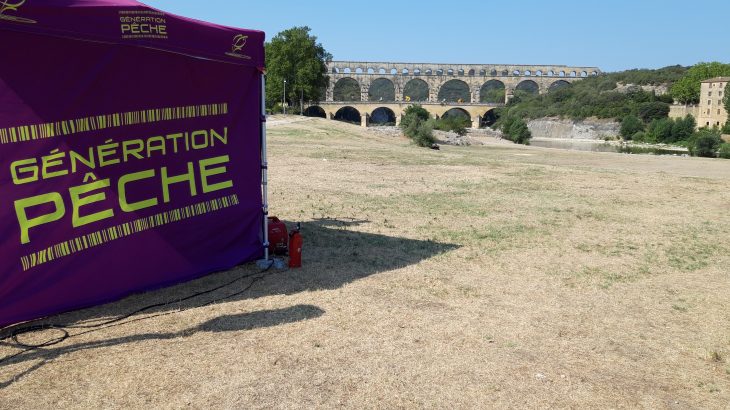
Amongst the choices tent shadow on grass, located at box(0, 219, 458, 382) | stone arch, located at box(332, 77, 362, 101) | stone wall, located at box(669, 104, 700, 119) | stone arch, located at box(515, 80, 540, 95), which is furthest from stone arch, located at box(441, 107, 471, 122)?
tent shadow on grass, located at box(0, 219, 458, 382)

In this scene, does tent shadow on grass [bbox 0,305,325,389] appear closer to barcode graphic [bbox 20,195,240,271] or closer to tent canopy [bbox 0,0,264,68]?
barcode graphic [bbox 20,195,240,271]

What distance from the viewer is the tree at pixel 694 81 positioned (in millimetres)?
101188

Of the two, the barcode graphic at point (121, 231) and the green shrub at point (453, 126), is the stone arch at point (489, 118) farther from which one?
the barcode graphic at point (121, 231)

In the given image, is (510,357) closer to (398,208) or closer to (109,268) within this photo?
(109,268)

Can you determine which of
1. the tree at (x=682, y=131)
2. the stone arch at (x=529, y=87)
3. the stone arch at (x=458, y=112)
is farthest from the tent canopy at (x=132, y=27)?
the stone arch at (x=529, y=87)

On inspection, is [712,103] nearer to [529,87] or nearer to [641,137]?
[641,137]

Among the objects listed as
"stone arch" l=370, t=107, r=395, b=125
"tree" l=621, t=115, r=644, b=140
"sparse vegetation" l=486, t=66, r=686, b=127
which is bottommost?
"tree" l=621, t=115, r=644, b=140

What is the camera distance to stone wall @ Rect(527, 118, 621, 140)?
308 ft

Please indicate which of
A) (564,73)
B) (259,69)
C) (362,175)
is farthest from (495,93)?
(259,69)

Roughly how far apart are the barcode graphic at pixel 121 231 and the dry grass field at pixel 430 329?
643 mm

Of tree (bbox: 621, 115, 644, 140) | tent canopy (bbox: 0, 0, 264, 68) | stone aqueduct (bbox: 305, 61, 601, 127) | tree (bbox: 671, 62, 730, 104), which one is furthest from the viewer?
stone aqueduct (bbox: 305, 61, 601, 127)

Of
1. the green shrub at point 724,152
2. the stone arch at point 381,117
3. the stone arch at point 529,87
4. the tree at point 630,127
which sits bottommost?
the green shrub at point 724,152

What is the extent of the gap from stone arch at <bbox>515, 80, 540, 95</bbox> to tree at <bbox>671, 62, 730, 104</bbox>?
1560 inches

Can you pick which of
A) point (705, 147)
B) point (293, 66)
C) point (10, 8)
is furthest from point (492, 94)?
point (10, 8)
